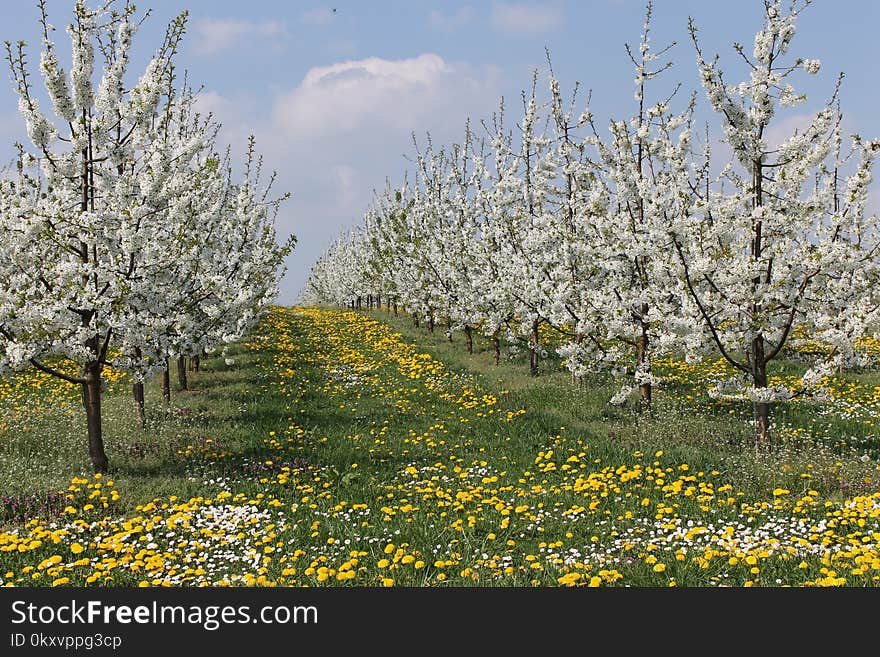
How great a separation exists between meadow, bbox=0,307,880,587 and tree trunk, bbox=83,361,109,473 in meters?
0.29

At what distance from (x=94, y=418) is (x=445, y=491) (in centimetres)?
566

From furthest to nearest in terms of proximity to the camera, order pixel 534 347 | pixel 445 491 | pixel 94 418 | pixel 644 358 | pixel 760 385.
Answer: pixel 534 347 → pixel 644 358 → pixel 760 385 → pixel 94 418 → pixel 445 491

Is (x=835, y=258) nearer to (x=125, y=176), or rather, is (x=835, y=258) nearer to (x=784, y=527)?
(x=784, y=527)

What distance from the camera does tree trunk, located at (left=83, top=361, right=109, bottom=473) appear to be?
9859mm

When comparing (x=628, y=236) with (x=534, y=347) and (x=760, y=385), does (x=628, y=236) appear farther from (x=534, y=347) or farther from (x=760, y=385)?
(x=534, y=347)

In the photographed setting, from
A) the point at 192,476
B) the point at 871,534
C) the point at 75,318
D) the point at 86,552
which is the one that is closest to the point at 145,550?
the point at 86,552

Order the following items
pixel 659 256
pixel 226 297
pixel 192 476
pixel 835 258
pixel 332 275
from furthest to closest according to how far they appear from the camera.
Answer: pixel 332 275, pixel 226 297, pixel 659 256, pixel 192 476, pixel 835 258

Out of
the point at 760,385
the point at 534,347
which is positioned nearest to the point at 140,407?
the point at 534,347

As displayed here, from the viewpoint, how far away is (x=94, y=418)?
9.88 metres

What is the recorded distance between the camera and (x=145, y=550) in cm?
676

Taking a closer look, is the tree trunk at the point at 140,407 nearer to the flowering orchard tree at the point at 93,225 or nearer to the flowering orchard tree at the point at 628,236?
the flowering orchard tree at the point at 93,225

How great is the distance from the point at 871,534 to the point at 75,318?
10.5 meters

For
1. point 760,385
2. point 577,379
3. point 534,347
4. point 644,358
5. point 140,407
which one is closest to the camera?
point 760,385

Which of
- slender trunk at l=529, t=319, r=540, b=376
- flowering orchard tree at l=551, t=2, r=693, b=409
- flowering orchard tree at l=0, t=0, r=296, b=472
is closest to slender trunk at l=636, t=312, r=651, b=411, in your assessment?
flowering orchard tree at l=551, t=2, r=693, b=409
